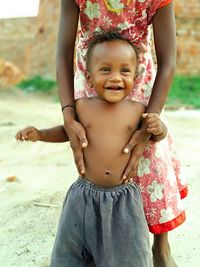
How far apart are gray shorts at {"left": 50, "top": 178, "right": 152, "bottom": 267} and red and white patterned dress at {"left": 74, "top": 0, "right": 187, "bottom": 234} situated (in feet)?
0.70

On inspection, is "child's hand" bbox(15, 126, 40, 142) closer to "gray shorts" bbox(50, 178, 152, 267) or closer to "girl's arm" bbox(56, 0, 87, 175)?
"girl's arm" bbox(56, 0, 87, 175)

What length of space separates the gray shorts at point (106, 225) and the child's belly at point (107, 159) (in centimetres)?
3

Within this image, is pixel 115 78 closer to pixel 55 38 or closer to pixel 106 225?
pixel 106 225

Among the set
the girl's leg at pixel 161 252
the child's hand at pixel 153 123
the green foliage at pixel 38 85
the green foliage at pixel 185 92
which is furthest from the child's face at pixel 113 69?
the green foliage at pixel 38 85

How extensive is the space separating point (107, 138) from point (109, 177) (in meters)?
0.14

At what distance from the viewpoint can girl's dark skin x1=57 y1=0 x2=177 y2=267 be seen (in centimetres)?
195

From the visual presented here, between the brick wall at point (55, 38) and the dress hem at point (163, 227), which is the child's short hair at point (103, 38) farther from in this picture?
the brick wall at point (55, 38)

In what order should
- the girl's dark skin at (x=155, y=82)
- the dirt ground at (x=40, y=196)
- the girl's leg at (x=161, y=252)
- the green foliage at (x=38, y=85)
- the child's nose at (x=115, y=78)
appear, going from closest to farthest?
the child's nose at (x=115, y=78), the girl's dark skin at (x=155, y=82), the girl's leg at (x=161, y=252), the dirt ground at (x=40, y=196), the green foliage at (x=38, y=85)

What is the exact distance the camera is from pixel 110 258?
193cm

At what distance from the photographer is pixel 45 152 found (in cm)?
521

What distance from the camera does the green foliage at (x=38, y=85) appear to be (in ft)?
36.5

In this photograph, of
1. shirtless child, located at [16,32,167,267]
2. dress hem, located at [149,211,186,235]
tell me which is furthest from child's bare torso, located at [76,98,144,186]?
dress hem, located at [149,211,186,235]

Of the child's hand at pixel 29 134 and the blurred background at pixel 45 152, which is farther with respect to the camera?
the blurred background at pixel 45 152

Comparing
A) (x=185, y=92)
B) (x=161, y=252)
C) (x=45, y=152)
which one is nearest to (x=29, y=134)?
(x=161, y=252)
